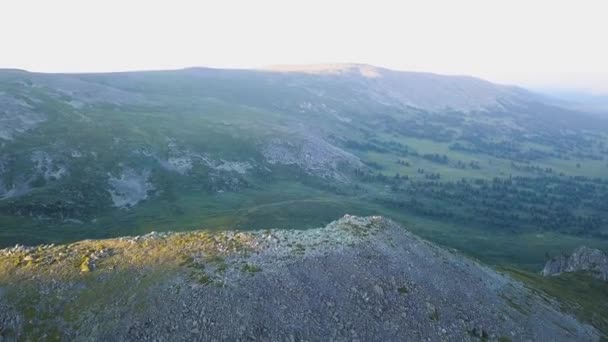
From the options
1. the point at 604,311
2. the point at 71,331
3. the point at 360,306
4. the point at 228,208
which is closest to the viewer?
the point at 71,331

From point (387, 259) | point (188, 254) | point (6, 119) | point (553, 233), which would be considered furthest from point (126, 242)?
point (553, 233)

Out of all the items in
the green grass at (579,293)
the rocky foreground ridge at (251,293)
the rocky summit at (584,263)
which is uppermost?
the rocky foreground ridge at (251,293)

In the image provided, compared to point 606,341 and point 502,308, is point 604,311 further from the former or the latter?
point 502,308

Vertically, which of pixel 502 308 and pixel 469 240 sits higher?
pixel 502 308

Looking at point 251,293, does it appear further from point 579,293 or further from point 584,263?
point 584,263

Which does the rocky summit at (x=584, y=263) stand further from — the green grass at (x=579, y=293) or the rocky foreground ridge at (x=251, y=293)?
the rocky foreground ridge at (x=251, y=293)

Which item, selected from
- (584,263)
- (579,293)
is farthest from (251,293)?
(584,263)

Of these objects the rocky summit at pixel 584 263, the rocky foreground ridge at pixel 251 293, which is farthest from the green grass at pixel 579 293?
the rocky foreground ridge at pixel 251 293
